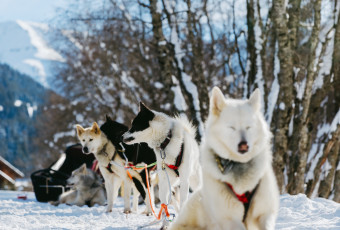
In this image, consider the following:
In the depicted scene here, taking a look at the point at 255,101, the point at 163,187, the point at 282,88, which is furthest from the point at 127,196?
the point at 255,101

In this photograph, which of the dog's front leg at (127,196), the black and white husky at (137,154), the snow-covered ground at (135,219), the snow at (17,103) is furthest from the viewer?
the snow at (17,103)

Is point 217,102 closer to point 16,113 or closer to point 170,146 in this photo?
point 170,146

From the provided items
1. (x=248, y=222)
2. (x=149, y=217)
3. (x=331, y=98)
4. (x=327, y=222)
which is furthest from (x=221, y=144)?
(x=331, y=98)

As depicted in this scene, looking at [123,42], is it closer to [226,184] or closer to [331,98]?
[331,98]

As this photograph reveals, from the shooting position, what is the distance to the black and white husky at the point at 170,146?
5.78m

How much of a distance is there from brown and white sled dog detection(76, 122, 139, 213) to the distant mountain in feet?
177

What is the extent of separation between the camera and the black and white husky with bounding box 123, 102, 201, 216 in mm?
5777

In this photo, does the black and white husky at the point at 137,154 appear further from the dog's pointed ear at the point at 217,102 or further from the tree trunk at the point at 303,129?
the tree trunk at the point at 303,129

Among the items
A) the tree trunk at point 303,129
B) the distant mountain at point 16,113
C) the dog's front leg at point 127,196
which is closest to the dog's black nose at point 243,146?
the dog's front leg at point 127,196

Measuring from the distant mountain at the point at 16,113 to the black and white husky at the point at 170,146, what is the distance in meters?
57.1

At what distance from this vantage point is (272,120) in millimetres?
10094

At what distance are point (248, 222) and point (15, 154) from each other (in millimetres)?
75345

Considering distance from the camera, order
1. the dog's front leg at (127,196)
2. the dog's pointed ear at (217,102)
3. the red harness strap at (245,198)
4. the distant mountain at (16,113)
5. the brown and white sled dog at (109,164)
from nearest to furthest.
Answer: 1. the red harness strap at (245,198)
2. the dog's pointed ear at (217,102)
3. the dog's front leg at (127,196)
4. the brown and white sled dog at (109,164)
5. the distant mountain at (16,113)

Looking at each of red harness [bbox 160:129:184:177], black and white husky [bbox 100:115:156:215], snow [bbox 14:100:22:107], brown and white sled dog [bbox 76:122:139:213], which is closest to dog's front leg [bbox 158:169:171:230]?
red harness [bbox 160:129:184:177]
